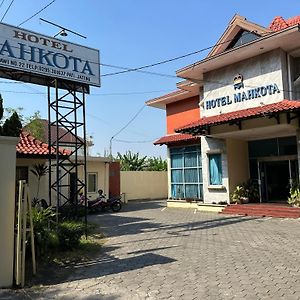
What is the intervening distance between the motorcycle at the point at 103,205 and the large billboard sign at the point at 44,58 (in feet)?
29.9

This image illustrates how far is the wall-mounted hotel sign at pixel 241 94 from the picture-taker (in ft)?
48.9

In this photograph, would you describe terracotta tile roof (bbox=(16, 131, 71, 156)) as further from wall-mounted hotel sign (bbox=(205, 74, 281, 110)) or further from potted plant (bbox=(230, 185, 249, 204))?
potted plant (bbox=(230, 185, 249, 204))

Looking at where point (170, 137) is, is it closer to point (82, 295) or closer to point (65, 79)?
point (65, 79)

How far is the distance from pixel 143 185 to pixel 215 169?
42.1ft

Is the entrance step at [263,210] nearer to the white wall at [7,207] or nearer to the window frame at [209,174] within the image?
the window frame at [209,174]

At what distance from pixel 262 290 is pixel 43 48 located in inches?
336

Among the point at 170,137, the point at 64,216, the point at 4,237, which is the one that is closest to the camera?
the point at 4,237

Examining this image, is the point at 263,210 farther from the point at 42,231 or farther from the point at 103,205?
the point at 42,231

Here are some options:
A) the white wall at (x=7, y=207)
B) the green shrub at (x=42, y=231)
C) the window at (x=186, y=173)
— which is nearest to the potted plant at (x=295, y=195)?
the window at (x=186, y=173)

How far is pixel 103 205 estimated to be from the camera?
19.3 metres

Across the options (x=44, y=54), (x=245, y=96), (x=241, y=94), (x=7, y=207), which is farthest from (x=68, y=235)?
(x=241, y=94)

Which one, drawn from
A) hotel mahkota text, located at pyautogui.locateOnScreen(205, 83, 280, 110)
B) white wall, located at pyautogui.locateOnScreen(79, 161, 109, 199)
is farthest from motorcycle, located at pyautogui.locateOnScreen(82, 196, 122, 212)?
hotel mahkota text, located at pyautogui.locateOnScreen(205, 83, 280, 110)

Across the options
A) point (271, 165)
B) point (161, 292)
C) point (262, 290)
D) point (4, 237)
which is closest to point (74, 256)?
point (4, 237)

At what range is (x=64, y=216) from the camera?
1161 cm
